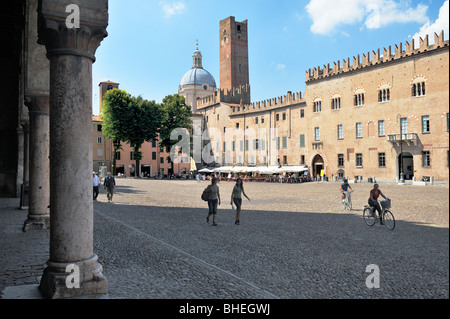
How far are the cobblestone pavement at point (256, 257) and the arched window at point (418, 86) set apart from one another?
1082 inches

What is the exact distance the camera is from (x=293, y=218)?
1255 centimetres

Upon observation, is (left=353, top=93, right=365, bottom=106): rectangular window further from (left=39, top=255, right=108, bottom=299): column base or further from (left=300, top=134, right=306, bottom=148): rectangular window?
(left=39, top=255, right=108, bottom=299): column base

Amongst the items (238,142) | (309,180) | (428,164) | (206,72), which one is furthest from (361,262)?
(206,72)

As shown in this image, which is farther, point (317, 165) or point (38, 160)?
point (317, 165)

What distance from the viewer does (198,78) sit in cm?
8781

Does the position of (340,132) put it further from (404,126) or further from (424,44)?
(424,44)

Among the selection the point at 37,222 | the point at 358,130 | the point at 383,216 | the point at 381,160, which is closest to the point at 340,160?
the point at 358,130

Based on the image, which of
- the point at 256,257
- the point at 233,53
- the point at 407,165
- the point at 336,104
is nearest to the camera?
the point at 256,257

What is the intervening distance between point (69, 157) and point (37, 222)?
624cm

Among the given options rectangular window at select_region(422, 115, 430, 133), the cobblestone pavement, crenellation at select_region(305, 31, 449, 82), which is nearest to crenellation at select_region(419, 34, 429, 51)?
crenellation at select_region(305, 31, 449, 82)

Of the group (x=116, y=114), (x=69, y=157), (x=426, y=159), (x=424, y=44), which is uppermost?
(x=424, y=44)

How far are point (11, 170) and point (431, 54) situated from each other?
1404 inches

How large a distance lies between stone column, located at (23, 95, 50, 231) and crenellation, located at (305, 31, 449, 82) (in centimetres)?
3168

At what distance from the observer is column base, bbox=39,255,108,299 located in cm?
407
